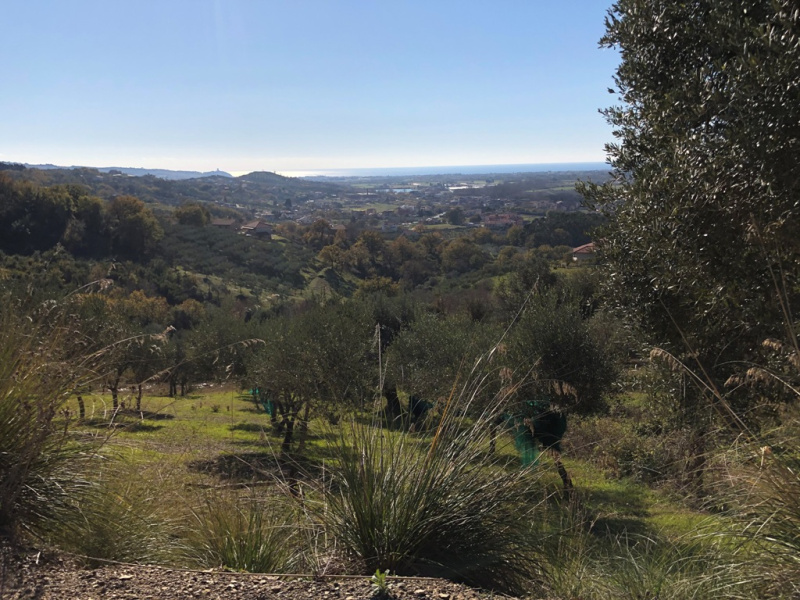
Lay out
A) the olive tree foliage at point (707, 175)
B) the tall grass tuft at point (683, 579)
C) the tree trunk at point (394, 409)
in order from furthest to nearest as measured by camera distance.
A: the olive tree foliage at point (707, 175) → the tree trunk at point (394, 409) → the tall grass tuft at point (683, 579)

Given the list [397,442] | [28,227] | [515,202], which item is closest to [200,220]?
[28,227]

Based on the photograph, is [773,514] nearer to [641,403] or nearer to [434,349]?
[641,403]

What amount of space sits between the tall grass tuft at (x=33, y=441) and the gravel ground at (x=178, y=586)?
11.8 inches

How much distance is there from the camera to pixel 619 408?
11.8 metres

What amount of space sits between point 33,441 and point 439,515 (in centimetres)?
189

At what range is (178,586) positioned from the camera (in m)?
2.26

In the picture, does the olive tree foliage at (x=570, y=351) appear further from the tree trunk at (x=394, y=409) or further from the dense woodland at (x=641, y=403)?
the tree trunk at (x=394, y=409)

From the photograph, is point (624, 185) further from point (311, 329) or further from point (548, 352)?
point (311, 329)

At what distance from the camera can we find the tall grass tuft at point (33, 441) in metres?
2.63

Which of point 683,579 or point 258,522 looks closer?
point 683,579

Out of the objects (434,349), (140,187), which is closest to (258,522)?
(434,349)

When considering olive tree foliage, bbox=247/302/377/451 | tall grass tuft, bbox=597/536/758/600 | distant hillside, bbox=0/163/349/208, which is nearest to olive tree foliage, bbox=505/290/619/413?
olive tree foliage, bbox=247/302/377/451

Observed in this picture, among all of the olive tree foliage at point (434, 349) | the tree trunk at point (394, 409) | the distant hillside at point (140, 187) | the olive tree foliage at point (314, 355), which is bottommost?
the olive tree foliage at point (434, 349)

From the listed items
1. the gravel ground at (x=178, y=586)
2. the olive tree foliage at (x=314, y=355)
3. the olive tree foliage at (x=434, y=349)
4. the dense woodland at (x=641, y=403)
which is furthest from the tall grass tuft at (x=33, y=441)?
the olive tree foliage at (x=434, y=349)
